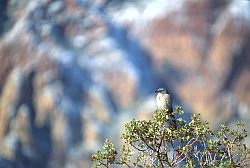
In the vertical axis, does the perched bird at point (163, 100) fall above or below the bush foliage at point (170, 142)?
above

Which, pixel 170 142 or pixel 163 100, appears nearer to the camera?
pixel 170 142

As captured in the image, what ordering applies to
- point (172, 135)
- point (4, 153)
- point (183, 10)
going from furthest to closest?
point (183, 10), point (4, 153), point (172, 135)

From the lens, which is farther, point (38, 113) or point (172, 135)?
point (38, 113)

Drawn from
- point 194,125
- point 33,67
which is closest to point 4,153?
point 33,67

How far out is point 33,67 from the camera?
132 feet

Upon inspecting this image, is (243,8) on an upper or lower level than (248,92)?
upper

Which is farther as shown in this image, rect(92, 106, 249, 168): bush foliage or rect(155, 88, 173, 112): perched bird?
rect(155, 88, 173, 112): perched bird

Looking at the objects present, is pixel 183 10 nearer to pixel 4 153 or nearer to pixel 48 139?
pixel 48 139

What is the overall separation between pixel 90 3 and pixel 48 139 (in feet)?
Answer: 36.2

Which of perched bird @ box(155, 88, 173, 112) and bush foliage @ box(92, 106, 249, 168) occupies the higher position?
perched bird @ box(155, 88, 173, 112)

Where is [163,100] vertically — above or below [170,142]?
above

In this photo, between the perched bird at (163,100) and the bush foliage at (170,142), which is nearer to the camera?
the bush foliage at (170,142)

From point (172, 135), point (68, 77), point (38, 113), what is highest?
point (68, 77)

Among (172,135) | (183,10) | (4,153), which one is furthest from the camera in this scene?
(183,10)
